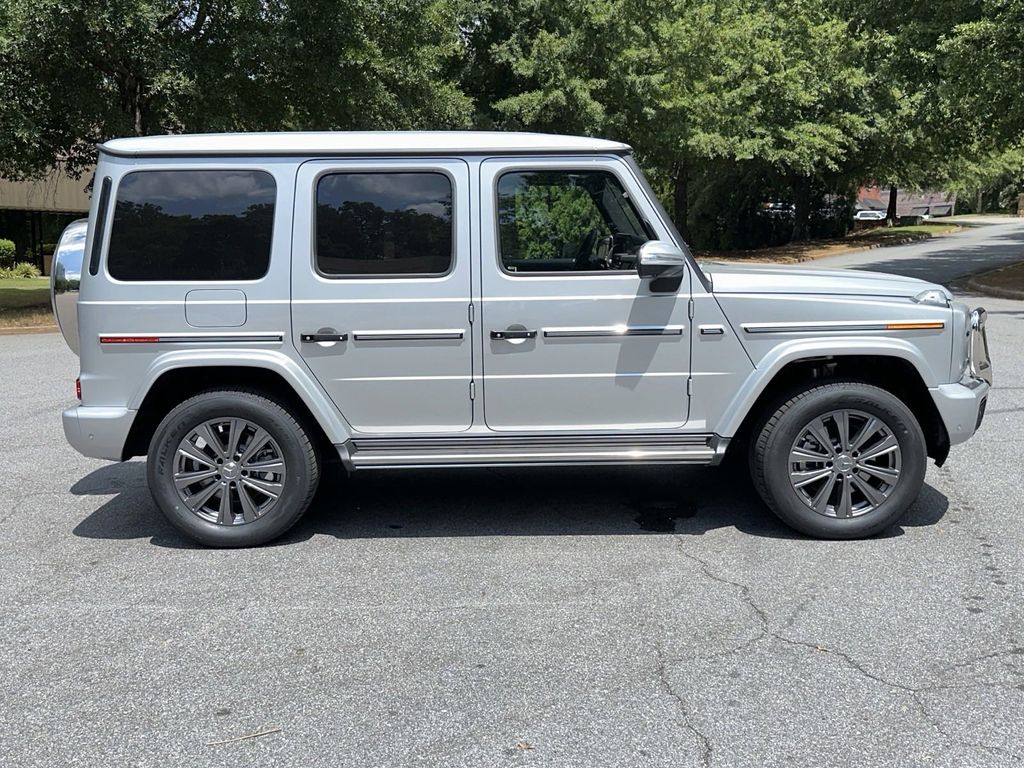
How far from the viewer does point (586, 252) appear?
15.9 feet

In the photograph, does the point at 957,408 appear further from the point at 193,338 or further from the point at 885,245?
the point at 885,245

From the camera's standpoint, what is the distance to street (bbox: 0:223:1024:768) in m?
3.11

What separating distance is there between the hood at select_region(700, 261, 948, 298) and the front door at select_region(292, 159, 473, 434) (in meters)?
1.39

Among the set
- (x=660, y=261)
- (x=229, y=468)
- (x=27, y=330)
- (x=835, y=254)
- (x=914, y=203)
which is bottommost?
(x=27, y=330)

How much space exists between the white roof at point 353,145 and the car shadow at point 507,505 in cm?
206

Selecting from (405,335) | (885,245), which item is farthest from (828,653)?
(885,245)

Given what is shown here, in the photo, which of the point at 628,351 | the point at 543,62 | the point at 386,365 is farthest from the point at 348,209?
the point at 543,62

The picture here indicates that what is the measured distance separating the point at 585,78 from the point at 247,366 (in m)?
21.4

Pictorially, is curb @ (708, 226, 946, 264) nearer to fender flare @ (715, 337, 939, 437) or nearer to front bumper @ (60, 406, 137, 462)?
fender flare @ (715, 337, 939, 437)

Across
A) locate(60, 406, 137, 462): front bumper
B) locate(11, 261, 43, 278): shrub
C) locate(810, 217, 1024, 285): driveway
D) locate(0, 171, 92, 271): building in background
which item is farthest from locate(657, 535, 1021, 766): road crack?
locate(0, 171, 92, 271): building in background

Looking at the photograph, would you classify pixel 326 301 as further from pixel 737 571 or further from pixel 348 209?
pixel 737 571

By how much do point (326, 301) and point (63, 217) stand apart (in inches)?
1341

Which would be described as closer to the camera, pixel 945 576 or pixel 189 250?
pixel 945 576

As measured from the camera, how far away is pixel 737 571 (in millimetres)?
4527
